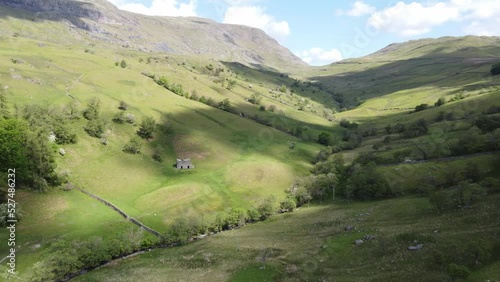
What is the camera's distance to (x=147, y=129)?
129 m

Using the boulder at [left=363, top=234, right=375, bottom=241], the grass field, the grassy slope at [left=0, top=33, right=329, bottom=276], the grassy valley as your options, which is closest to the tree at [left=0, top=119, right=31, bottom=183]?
the grassy valley

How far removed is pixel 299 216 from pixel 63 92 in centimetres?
10838

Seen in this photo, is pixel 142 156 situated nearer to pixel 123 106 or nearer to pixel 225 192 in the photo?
pixel 225 192

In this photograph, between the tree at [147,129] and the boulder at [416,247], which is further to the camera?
the tree at [147,129]

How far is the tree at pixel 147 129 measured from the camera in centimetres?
12862

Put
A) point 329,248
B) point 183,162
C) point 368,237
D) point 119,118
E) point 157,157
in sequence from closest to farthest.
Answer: point 329,248 < point 368,237 < point 183,162 < point 157,157 < point 119,118

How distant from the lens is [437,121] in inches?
6535

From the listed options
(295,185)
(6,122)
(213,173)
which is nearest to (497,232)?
(295,185)

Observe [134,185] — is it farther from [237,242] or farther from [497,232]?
[497,232]

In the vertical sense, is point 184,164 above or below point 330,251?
above

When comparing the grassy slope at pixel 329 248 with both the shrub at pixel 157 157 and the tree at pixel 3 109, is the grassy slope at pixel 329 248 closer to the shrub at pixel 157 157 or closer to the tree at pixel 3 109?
the shrub at pixel 157 157

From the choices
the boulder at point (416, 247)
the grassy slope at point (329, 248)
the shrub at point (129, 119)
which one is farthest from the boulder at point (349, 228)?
the shrub at point (129, 119)

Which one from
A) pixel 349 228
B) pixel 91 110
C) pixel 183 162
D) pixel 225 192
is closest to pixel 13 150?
pixel 91 110

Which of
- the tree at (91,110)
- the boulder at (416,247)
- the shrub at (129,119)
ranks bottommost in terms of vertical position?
the boulder at (416,247)
